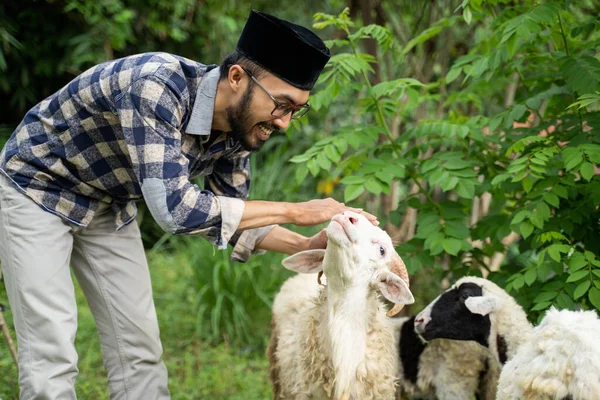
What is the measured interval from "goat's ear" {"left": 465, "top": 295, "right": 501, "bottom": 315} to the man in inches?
31.4

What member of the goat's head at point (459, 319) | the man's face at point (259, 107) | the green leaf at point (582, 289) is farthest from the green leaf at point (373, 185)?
the green leaf at point (582, 289)

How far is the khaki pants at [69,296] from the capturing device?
3045 mm

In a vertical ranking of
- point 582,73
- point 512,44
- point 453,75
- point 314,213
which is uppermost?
point 512,44

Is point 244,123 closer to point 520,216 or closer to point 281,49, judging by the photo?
point 281,49

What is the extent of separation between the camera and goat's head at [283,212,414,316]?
2.88 meters

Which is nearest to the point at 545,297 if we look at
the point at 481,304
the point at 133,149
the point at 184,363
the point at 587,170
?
the point at 481,304

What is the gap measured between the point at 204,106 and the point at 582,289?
2010mm

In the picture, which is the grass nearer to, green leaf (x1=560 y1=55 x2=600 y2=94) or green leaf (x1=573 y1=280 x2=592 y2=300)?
green leaf (x1=573 y1=280 x2=592 y2=300)

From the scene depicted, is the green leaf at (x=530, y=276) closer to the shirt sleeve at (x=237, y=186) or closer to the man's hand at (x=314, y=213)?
the man's hand at (x=314, y=213)

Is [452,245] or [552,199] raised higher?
[552,199]

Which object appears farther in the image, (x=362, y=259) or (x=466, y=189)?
(x=466, y=189)

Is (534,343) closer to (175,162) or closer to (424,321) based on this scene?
(424,321)

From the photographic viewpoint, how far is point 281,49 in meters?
2.89

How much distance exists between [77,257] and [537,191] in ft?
8.06
